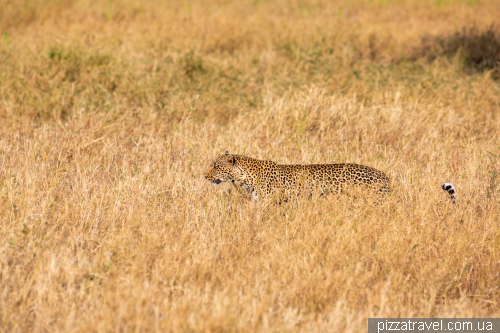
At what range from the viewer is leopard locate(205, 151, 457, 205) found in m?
5.48

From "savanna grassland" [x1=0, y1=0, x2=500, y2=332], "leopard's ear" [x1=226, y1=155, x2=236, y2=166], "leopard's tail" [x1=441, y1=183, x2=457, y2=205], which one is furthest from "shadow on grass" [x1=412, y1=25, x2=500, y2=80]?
"leopard's ear" [x1=226, y1=155, x2=236, y2=166]

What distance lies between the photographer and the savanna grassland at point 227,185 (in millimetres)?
3717

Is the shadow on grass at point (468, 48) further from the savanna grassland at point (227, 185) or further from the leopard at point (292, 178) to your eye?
the leopard at point (292, 178)

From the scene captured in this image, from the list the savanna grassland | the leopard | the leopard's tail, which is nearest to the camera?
the savanna grassland

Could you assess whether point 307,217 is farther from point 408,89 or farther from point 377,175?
point 408,89

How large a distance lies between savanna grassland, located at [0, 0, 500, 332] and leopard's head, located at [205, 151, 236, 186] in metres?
0.12

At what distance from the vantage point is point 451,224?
4898mm

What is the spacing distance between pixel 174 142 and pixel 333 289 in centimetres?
365

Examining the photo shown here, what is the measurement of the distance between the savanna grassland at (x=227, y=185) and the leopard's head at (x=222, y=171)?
0.12 m

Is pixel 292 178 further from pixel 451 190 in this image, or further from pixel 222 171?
pixel 451 190

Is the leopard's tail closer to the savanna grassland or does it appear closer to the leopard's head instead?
the savanna grassland

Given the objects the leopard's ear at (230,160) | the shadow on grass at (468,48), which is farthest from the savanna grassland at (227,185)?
the leopard's ear at (230,160)

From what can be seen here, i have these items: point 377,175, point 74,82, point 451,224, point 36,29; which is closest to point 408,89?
point 377,175

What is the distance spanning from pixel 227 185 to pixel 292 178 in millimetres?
819
